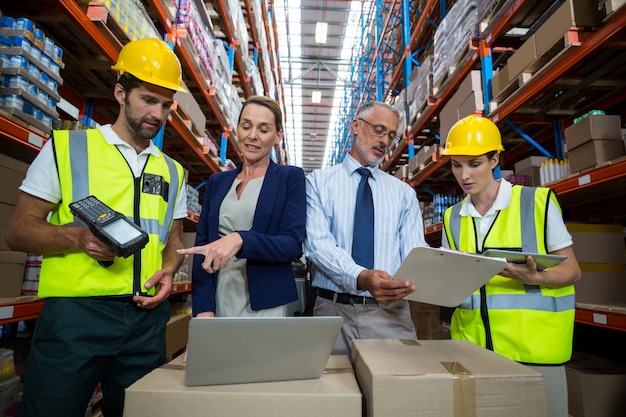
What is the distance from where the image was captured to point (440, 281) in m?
1.38

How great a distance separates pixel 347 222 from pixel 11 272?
1.63 meters

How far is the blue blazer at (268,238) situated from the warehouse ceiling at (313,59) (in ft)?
40.7

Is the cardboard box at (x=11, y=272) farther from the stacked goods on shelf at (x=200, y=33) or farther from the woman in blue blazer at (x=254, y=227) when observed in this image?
the stacked goods on shelf at (x=200, y=33)

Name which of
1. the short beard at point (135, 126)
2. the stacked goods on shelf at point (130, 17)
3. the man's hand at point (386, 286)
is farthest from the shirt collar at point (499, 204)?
the stacked goods on shelf at point (130, 17)

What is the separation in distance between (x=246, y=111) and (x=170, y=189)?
18.5 inches

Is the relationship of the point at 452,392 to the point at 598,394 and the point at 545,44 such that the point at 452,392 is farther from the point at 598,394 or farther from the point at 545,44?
the point at 545,44

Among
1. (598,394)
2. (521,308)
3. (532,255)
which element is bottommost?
(598,394)

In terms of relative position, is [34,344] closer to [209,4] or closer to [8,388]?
[8,388]

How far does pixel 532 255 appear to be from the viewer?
1462mm

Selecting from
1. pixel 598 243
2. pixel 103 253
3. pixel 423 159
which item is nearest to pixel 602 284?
pixel 598 243

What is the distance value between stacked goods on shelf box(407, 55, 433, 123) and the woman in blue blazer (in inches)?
163

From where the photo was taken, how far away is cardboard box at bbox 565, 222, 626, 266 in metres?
2.64

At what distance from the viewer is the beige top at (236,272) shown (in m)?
1.54

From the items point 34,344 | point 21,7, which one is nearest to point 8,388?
point 34,344
